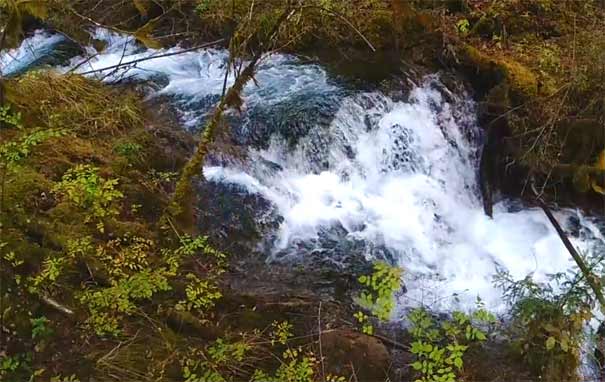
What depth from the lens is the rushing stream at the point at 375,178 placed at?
4.98 metres

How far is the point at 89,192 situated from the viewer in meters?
3.04

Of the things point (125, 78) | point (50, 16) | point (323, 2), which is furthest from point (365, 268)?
point (50, 16)

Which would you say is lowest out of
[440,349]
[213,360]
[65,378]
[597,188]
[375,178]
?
[597,188]

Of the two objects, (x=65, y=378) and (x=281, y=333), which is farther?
(x=281, y=333)

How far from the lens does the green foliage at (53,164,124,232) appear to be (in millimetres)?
3025

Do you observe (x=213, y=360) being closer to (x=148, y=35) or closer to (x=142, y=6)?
(x=148, y=35)

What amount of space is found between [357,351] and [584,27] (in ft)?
18.1

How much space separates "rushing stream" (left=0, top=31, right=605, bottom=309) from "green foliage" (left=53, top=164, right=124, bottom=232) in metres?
1.70

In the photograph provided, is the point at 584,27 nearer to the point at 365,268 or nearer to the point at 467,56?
the point at 467,56

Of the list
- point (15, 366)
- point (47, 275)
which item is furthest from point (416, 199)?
point (15, 366)

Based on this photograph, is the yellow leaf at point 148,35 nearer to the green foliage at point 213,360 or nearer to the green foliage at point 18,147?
the green foliage at point 18,147

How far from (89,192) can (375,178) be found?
3.29 meters

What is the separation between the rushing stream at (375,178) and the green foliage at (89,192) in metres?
1.70

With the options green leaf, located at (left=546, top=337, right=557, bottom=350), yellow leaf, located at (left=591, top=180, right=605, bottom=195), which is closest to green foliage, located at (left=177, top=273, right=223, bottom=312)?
green leaf, located at (left=546, top=337, right=557, bottom=350)
